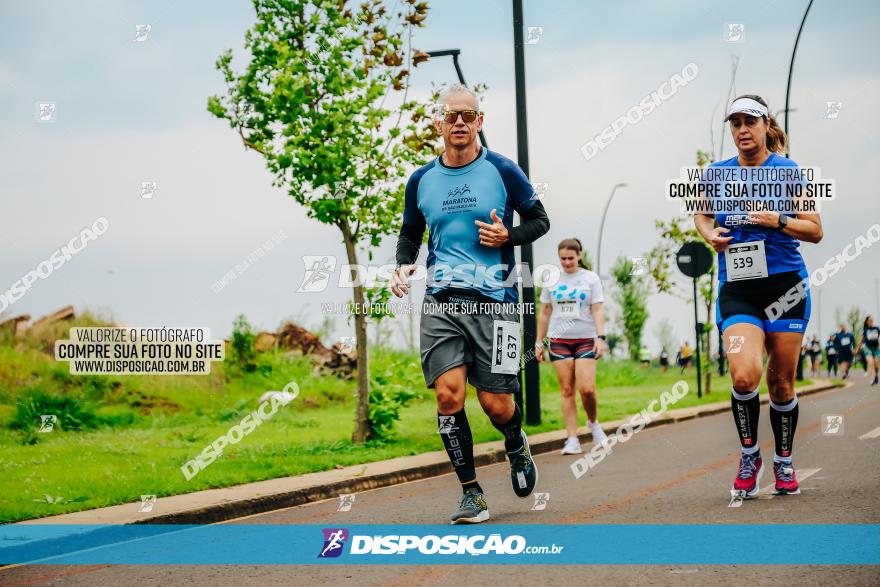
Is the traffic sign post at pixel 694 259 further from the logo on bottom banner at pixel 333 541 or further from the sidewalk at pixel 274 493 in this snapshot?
the logo on bottom banner at pixel 333 541

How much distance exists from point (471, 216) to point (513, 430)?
4.16ft

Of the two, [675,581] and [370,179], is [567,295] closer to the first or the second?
[370,179]

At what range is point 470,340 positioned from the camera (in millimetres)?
5902

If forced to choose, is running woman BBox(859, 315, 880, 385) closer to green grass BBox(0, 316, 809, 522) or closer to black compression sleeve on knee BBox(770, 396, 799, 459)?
green grass BBox(0, 316, 809, 522)

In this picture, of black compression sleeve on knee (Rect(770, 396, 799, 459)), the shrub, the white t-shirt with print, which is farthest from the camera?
the shrub

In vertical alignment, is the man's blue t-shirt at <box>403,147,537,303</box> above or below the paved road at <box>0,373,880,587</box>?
above

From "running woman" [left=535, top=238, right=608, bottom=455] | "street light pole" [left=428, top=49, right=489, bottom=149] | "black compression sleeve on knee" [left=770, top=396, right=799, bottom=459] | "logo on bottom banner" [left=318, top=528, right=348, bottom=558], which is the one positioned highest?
"street light pole" [left=428, top=49, right=489, bottom=149]

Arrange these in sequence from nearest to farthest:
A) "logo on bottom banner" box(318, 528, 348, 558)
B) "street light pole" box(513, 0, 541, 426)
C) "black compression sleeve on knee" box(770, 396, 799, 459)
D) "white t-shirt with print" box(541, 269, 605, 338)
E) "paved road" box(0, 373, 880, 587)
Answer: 1. "paved road" box(0, 373, 880, 587)
2. "logo on bottom banner" box(318, 528, 348, 558)
3. "black compression sleeve on knee" box(770, 396, 799, 459)
4. "white t-shirt with print" box(541, 269, 605, 338)
5. "street light pole" box(513, 0, 541, 426)

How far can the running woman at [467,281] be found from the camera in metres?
5.87

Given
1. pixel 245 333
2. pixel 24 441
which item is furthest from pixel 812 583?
pixel 245 333

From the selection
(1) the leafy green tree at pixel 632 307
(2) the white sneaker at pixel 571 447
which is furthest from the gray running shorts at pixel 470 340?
(1) the leafy green tree at pixel 632 307

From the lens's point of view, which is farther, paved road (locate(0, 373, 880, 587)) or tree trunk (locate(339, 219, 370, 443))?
tree trunk (locate(339, 219, 370, 443))

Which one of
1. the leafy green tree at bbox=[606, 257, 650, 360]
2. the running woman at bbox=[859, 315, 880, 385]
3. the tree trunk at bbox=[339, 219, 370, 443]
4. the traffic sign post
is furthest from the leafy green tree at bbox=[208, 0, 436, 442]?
the leafy green tree at bbox=[606, 257, 650, 360]

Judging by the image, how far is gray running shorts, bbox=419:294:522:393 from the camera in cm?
586
